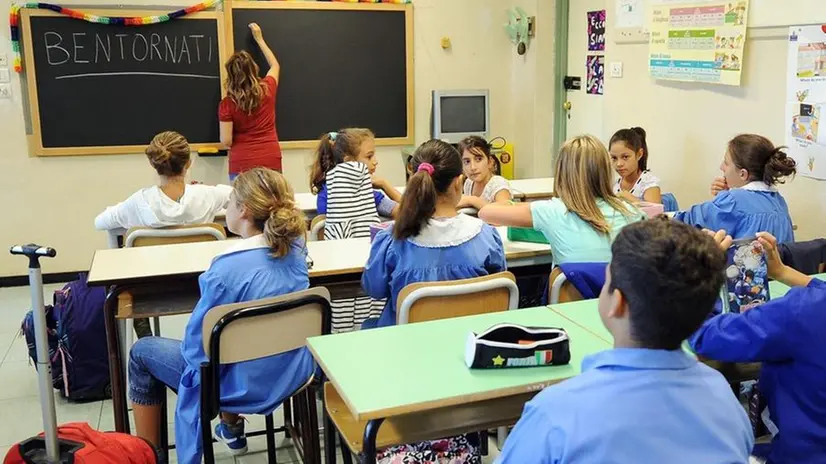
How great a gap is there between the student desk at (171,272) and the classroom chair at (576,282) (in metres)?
0.38

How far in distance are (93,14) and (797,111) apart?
4.29 m

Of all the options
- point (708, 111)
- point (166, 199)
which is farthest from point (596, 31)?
point (166, 199)

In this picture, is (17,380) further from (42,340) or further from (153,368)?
(42,340)

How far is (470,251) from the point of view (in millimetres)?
2549

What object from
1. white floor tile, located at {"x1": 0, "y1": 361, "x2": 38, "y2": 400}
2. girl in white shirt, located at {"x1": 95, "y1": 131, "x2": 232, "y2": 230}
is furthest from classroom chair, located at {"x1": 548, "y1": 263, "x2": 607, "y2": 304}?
white floor tile, located at {"x1": 0, "y1": 361, "x2": 38, "y2": 400}

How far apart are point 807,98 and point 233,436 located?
2859mm

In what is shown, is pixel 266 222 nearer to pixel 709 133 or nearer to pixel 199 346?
pixel 199 346

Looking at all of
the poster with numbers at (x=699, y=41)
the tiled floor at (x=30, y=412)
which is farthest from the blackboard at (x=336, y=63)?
the tiled floor at (x=30, y=412)

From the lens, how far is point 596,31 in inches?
219

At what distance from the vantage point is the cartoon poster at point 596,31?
548 cm

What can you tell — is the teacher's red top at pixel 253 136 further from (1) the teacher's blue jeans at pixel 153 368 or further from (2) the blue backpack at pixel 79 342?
(1) the teacher's blue jeans at pixel 153 368

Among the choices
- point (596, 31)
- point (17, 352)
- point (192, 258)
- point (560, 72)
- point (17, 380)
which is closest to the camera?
point (192, 258)

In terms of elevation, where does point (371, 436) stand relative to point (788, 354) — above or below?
below

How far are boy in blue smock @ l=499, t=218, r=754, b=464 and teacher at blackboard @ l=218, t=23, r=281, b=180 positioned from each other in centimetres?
408
